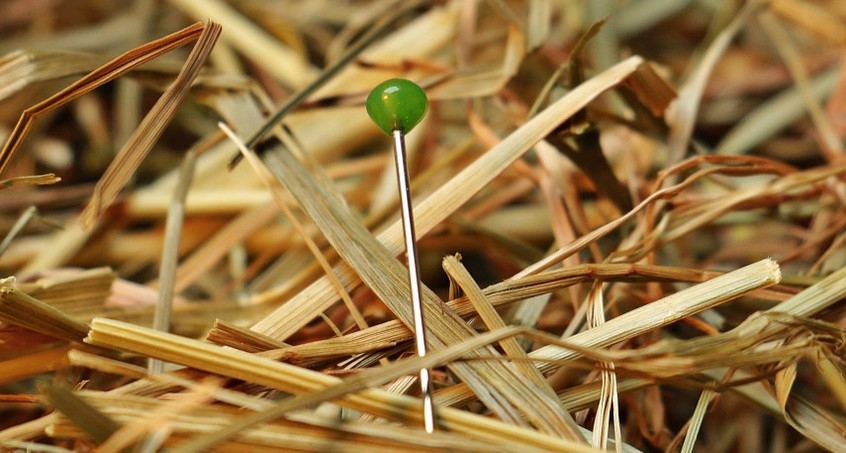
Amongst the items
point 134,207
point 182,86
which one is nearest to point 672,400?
point 182,86

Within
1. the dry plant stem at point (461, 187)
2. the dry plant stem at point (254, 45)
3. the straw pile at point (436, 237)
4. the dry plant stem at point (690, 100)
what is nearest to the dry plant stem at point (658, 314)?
the straw pile at point (436, 237)

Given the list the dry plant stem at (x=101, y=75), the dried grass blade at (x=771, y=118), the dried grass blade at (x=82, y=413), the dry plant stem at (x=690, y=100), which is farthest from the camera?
the dried grass blade at (x=771, y=118)

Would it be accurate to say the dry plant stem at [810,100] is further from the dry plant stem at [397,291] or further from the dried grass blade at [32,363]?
the dried grass blade at [32,363]

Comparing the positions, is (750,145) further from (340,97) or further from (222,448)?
(222,448)

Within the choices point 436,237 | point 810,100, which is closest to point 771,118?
point 810,100

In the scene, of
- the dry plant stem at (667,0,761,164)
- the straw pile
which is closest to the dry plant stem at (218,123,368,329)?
the straw pile

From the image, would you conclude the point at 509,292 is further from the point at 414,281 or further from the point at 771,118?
the point at 771,118

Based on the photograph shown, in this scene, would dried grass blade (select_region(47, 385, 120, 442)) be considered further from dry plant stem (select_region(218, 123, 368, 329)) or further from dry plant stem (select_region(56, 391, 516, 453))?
dry plant stem (select_region(218, 123, 368, 329))
